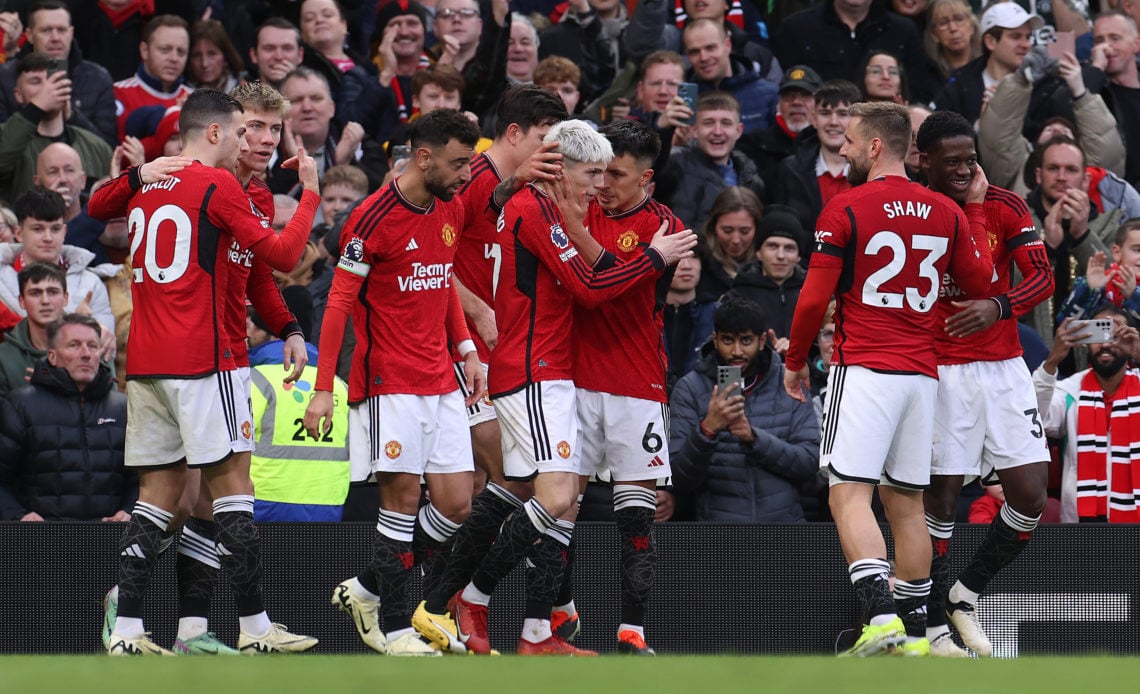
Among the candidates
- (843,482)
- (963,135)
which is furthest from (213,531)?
(963,135)

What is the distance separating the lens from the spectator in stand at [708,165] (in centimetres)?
1289

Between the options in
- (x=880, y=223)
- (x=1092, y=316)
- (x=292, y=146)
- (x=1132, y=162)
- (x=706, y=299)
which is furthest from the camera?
(x=1132, y=162)

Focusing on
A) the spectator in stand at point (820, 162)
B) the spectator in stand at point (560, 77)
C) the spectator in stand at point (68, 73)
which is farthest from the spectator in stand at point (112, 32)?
the spectator in stand at point (820, 162)

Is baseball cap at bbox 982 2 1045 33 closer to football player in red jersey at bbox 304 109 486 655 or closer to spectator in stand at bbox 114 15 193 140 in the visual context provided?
spectator in stand at bbox 114 15 193 140

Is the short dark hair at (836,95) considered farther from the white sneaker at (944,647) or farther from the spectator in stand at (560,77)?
the white sneaker at (944,647)

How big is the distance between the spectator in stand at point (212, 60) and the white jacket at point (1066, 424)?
7.27m

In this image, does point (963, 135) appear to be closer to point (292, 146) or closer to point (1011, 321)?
point (1011, 321)

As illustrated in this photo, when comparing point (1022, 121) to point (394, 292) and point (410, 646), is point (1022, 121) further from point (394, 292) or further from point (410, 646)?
point (410, 646)

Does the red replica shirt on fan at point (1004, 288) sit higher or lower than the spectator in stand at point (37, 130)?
lower

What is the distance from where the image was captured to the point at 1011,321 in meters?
9.21

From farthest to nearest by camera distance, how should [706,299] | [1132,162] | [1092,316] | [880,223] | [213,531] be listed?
[1132,162] → [706,299] → [1092,316] → [213,531] → [880,223]

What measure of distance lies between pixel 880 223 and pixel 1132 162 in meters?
7.48

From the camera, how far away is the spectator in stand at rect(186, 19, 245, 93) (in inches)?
564

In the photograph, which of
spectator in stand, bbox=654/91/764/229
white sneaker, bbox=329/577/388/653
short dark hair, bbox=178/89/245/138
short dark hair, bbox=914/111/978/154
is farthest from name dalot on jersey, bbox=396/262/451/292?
spectator in stand, bbox=654/91/764/229
